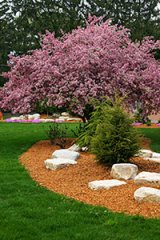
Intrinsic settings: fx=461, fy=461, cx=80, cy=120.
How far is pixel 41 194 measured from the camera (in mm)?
7176

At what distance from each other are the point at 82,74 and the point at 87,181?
5452 millimetres

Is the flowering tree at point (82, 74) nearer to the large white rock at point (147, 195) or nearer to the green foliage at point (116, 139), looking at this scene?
the green foliage at point (116, 139)

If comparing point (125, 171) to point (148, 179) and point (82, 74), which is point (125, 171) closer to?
point (148, 179)

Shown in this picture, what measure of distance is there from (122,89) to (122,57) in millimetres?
1065

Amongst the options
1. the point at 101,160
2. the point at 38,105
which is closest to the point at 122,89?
the point at 38,105

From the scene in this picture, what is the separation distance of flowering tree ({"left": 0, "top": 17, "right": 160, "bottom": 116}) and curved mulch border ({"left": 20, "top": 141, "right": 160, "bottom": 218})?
2121mm

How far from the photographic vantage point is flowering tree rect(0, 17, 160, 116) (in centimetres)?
1302

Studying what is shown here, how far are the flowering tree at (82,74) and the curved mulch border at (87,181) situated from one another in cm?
212

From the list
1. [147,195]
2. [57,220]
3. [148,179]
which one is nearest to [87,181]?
[148,179]

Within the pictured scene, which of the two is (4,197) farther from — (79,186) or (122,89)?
(122,89)

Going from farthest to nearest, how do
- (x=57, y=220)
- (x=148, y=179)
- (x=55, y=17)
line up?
(x=55, y=17)
(x=148, y=179)
(x=57, y=220)

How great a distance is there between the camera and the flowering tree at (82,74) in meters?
13.0

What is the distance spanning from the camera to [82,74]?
13125mm

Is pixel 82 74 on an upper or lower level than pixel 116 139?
upper
